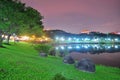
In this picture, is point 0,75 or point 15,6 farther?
point 15,6

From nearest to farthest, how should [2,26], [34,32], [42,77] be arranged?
1. [42,77]
2. [2,26]
3. [34,32]

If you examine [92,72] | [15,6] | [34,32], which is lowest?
[92,72]

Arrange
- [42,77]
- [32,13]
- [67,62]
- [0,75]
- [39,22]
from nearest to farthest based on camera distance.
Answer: [0,75]
[42,77]
[67,62]
[32,13]
[39,22]

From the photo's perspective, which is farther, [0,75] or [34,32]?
[34,32]

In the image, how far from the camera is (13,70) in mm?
20625

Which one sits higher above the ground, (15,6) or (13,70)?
(15,6)

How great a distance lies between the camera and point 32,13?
83.0 metres

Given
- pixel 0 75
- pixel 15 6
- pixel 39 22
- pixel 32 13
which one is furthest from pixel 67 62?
pixel 39 22

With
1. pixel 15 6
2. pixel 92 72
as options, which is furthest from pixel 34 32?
pixel 92 72

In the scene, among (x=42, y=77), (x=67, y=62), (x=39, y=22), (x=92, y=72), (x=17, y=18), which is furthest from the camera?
(x=39, y=22)

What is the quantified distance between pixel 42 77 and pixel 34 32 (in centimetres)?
7028

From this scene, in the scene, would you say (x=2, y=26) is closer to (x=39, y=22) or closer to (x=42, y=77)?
(x=42, y=77)

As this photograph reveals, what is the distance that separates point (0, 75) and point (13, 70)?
252 cm

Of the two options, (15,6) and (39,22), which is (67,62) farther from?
(39,22)
